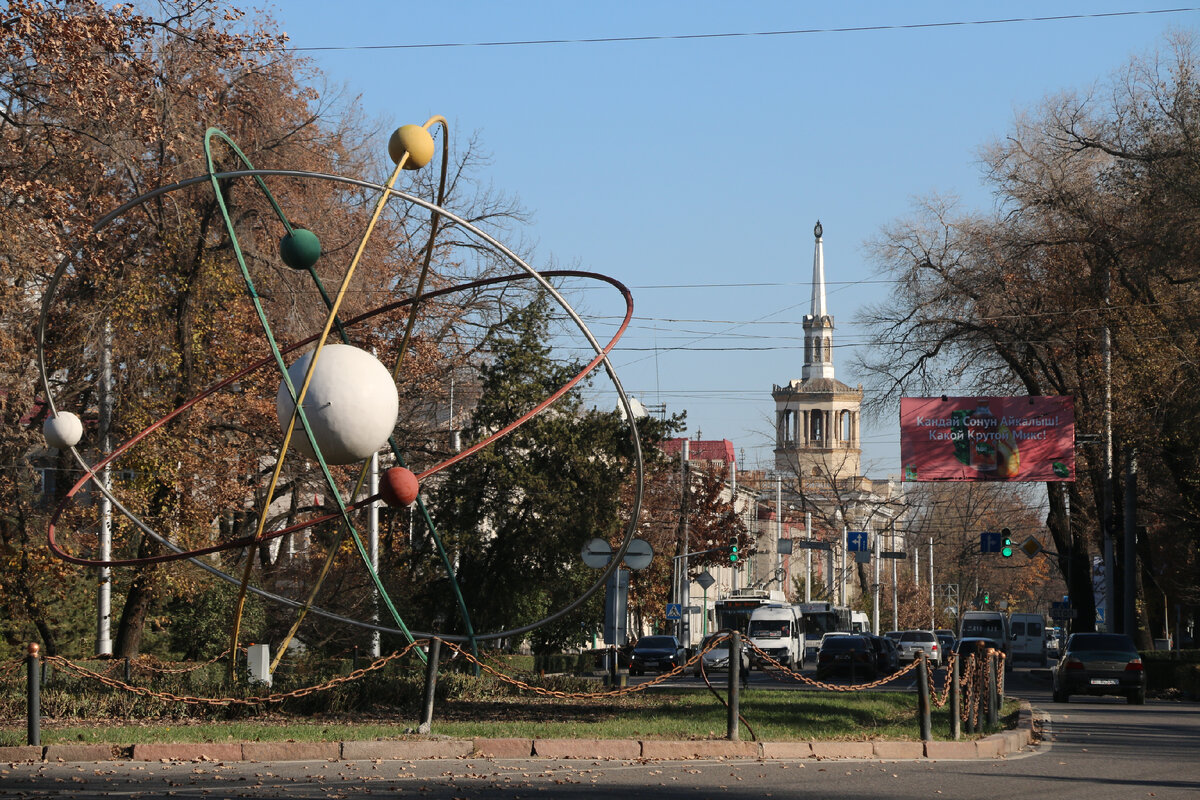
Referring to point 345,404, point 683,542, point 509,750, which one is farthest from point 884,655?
point 345,404

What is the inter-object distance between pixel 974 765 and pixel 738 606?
41.1m

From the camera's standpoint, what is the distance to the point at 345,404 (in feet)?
40.3

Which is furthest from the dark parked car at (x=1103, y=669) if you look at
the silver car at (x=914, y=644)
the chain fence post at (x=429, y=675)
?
the silver car at (x=914, y=644)

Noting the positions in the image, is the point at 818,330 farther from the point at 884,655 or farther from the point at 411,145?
the point at 411,145

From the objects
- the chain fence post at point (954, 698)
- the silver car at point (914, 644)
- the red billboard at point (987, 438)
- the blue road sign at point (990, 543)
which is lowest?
the silver car at point (914, 644)

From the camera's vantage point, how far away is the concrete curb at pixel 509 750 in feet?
43.6

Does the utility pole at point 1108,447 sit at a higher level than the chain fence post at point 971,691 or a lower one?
higher

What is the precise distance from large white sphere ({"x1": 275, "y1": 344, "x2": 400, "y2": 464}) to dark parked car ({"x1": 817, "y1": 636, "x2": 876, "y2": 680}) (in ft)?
94.7

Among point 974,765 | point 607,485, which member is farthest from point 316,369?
point 607,485

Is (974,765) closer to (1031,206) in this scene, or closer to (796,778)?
(796,778)

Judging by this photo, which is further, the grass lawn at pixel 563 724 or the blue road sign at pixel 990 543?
the blue road sign at pixel 990 543

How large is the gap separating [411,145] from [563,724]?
7.47m

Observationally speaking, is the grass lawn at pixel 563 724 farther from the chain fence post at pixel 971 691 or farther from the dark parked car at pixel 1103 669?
the dark parked car at pixel 1103 669

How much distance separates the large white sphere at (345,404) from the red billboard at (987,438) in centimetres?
2570
